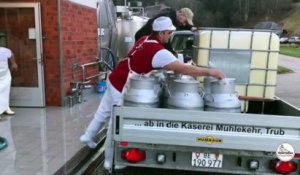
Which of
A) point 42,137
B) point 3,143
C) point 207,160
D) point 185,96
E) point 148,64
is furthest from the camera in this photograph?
point 42,137

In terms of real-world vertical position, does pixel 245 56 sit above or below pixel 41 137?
above

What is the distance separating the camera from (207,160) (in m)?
3.62

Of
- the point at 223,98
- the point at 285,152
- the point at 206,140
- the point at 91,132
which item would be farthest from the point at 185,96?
the point at 91,132

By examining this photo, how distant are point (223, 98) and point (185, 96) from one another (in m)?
0.37

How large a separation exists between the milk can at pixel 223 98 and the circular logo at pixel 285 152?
0.56 metres

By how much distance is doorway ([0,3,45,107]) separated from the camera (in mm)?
8227

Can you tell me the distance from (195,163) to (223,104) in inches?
24.5

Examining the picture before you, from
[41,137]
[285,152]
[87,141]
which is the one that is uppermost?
[285,152]

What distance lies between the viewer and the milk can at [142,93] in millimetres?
3816

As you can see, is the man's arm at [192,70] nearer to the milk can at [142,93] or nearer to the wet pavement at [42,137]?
the milk can at [142,93]

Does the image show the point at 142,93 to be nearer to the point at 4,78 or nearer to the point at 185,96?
the point at 185,96

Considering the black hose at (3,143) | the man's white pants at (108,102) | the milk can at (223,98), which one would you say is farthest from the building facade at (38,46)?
the milk can at (223,98)

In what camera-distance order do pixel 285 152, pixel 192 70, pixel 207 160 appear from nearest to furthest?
pixel 285 152 < pixel 207 160 < pixel 192 70

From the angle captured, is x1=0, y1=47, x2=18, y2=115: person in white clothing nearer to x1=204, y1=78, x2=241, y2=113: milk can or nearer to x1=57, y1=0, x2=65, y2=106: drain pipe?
x1=57, y1=0, x2=65, y2=106: drain pipe
